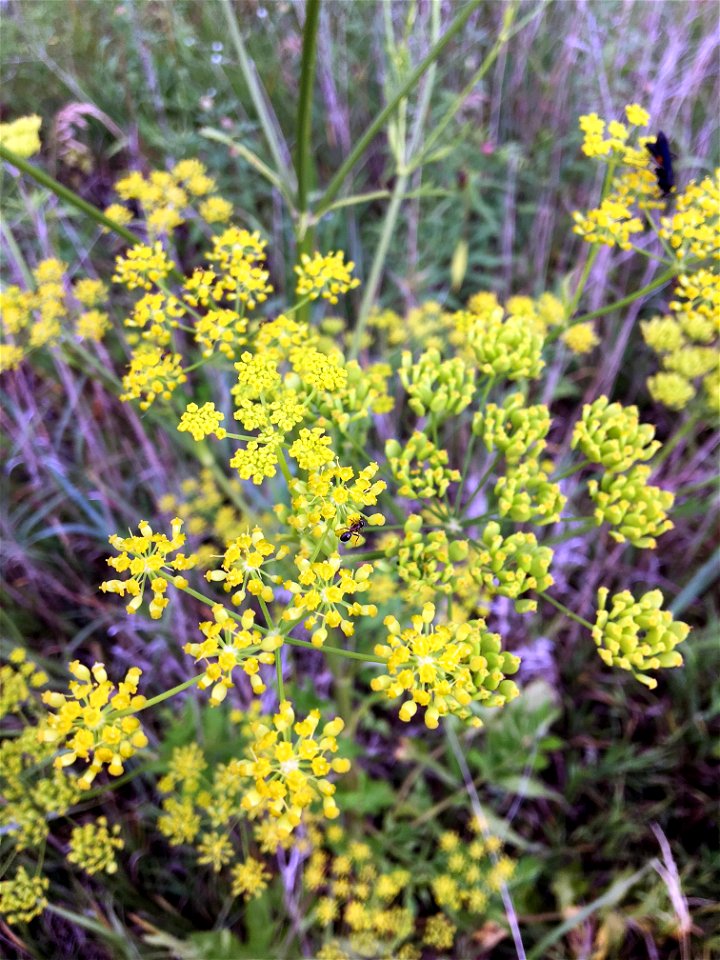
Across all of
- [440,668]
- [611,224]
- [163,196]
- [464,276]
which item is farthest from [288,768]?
[464,276]

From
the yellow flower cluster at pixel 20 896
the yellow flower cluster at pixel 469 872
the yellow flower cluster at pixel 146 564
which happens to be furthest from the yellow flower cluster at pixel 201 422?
the yellow flower cluster at pixel 469 872

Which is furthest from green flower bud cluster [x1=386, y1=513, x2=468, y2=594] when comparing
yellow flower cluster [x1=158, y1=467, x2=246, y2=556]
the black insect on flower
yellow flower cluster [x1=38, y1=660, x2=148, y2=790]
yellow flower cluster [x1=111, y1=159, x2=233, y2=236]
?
yellow flower cluster [x1=111, y1=159, x2=233, y2=236]

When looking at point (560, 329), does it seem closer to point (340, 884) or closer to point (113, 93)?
point (340, 884)

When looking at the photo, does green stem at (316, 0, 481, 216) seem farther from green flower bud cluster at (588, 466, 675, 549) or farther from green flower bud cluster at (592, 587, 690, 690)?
green flower bud cluster at (592, 587, 690, 690)

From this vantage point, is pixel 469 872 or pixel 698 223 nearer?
pixel 698 223

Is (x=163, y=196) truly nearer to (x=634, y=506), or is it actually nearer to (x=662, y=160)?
(x=662, y=160)

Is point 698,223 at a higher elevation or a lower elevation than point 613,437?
higher
